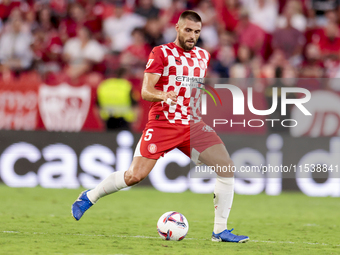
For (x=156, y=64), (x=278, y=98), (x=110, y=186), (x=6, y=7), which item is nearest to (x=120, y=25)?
(x=6, y=7)

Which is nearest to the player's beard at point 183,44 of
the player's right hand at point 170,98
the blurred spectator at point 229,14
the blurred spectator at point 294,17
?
the player's right hand at point 170,98

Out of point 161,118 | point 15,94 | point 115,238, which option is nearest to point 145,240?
point 115,238

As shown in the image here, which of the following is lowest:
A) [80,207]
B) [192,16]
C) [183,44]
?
[80,207]

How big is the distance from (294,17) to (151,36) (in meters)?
3.28

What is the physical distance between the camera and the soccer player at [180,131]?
17.9 feet

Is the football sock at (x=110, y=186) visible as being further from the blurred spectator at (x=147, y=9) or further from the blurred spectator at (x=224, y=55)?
the blurred spectator at (x=147, y=9)

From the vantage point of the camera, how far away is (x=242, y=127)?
387 inches

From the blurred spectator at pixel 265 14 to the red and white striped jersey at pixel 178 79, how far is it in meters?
7.46

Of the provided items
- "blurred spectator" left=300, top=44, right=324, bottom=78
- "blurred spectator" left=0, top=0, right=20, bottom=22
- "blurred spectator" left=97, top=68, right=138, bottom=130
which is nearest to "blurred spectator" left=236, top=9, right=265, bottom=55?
"blurred spectator" left=300, top=44, right=324, bottom=78

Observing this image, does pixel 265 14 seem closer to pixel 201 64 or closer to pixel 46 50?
pixel 46 50

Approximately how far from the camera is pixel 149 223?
6754 millimetres

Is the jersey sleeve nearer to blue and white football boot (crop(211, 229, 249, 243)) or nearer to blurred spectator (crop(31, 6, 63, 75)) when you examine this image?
blue and white football boot (crop(211, 229, 249, 243))

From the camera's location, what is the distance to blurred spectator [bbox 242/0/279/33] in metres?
12.7

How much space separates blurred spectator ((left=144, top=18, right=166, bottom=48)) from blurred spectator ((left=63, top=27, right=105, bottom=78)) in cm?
108
